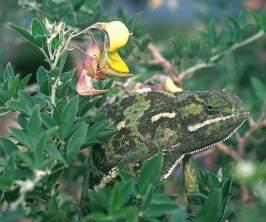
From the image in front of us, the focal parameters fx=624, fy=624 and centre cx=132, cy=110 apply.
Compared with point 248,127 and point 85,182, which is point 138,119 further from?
point 248,127

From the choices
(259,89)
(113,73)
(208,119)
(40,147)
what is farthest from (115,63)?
(259,89)

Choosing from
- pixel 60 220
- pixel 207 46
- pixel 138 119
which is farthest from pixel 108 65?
pixel 207 46

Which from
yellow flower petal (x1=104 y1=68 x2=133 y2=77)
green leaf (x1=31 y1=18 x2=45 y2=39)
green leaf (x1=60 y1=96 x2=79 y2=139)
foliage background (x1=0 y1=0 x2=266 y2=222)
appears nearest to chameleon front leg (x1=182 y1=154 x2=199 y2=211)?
foliage background (x1=0 y1=0 x2=266 y2=222)

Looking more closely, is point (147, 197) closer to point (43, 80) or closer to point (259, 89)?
point (43, 80)

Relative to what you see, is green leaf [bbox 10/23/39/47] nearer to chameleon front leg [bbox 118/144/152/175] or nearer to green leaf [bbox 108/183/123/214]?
chameleon front leg [bbox 118/144/152/175]

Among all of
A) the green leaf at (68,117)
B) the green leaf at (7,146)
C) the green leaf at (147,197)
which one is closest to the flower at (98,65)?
the green leaf at (68,117)

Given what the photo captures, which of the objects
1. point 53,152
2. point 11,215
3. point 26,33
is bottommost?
point 11,215
